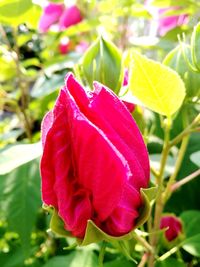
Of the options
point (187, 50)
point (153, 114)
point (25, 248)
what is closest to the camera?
point (187, 50)

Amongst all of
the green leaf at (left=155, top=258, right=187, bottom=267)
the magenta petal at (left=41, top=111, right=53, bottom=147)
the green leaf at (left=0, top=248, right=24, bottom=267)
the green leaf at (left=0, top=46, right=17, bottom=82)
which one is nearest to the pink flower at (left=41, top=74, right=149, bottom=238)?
the magenta petal at (left=41, top=111, right=53, bottom=147)

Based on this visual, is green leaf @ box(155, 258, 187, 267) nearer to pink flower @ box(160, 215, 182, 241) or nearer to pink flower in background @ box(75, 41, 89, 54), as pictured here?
pink flower @ box(160, 215, 182, 241)

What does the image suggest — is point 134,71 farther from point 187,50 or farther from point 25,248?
point 25,248

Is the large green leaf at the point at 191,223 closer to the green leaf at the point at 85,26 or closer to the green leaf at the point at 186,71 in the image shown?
the green leaf at the point at 186,71

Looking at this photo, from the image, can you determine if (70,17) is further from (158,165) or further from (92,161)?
(92,161)

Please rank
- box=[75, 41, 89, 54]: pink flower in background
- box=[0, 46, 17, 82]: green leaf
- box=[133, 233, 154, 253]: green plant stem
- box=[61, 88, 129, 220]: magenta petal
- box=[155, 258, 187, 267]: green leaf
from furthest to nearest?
box=[75, 41, 89, 54]: pink flower in background < box=[0, 46, 17, 82]: green leaf < box=[155, 258, 187, 267]: green leaf < box=[133, 233, 154, 253]: green plant stem < box=[61, 88, 129, 220]: magenta petal

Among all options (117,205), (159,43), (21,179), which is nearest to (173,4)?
(159,43)

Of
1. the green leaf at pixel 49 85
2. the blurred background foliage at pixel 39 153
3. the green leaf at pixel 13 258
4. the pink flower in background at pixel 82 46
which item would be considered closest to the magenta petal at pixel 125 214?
the blurred background foliage at pixel 39 153
